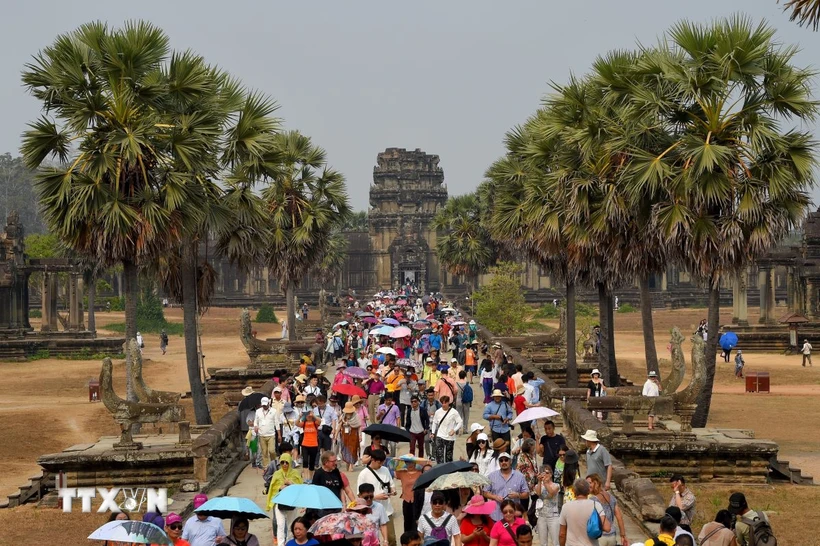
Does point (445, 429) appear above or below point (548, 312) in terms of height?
below

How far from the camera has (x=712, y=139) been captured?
20.8 metres

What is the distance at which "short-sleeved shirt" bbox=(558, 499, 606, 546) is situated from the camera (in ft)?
35.7

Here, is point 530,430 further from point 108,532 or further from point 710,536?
point 108,532

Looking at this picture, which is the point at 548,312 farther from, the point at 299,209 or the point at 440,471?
the point at 440,471

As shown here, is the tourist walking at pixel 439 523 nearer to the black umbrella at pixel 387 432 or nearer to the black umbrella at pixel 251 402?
the black umbrella at pixel 387 432

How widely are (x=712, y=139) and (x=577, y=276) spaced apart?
368 inches

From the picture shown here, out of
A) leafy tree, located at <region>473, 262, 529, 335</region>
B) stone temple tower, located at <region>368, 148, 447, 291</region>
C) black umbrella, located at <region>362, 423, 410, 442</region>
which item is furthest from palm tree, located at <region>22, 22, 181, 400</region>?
stone temple tower, located at <region>368, 148, 447, 291</region>

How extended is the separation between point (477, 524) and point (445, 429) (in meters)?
6.13

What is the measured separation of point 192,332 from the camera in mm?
24094

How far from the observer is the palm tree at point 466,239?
2472 inches

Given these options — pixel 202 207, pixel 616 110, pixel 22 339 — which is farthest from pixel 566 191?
pixel 22 339

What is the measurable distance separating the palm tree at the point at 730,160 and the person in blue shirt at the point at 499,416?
16.3ft

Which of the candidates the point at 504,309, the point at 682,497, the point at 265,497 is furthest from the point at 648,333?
the point at 504,309

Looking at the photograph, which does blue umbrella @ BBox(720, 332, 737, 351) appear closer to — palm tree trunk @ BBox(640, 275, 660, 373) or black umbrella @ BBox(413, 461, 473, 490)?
palm tree trunk @ BBox(640, 275, 660, 373)
